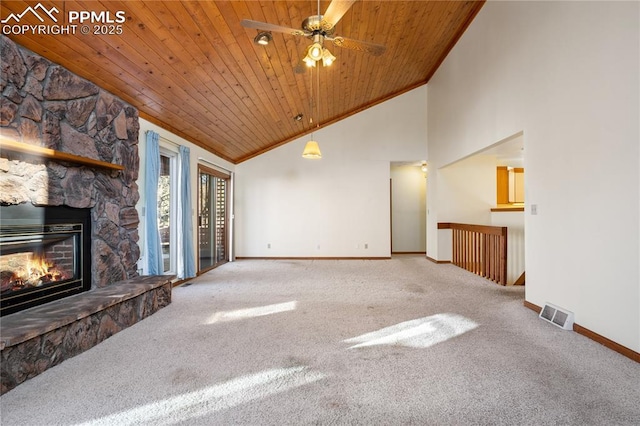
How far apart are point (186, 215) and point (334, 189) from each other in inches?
145

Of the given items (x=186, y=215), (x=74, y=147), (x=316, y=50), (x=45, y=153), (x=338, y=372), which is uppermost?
Answer: (x=316, y=50)

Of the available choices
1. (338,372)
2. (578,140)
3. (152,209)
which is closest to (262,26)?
(338,372)

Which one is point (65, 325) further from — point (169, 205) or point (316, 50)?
point (169, 205)

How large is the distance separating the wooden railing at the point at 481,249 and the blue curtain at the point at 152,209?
5.13 m

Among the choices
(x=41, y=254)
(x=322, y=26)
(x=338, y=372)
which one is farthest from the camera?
(x=41, y=254)

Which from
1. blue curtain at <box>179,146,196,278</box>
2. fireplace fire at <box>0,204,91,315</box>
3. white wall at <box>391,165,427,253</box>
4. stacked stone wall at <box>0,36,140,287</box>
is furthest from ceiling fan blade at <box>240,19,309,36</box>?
white wall at <box>391,165,427,253</box>

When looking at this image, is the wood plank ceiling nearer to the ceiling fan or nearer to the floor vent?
the ceiling fan

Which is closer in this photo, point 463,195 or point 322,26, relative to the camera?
point 322,26

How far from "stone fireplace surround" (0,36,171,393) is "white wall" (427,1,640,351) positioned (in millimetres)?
4351

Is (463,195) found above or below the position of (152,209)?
above

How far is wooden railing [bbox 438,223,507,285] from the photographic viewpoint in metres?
4.93

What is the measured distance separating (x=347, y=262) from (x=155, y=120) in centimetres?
482

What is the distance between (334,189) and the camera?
25.5ft

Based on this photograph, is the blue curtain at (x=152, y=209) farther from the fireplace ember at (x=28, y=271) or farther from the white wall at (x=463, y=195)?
the white wall at (x=463, y=195)
